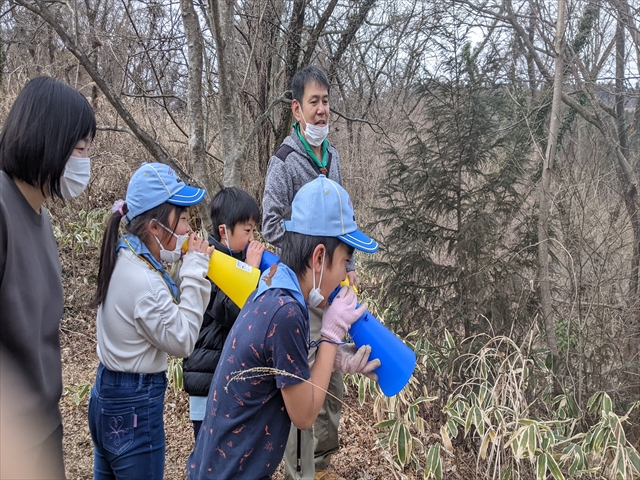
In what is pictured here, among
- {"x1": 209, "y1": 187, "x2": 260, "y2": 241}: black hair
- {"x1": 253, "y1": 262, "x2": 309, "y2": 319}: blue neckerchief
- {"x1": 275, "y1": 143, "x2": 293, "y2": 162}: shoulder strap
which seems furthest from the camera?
{"x1": 275, "y1": 143, "x2": 293, "y2": 162}: shoulder strap

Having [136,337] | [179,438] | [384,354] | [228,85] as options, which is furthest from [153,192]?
[179,438]

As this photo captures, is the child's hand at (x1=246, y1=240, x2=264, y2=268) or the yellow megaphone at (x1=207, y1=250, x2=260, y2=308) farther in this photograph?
the child's hand at (x1=246, y1=240, x2=264, y2=268)

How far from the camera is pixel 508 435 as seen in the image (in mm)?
2795

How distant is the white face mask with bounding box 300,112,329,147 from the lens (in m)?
2.74

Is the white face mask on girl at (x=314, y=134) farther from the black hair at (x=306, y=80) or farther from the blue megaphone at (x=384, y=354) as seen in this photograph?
the blue megaphone at (x=384, y=354)

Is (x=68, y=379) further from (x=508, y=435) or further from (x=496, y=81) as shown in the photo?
(x=496, y=81)

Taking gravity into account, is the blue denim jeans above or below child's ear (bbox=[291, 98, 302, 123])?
below

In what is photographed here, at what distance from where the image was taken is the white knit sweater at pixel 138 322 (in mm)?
1808

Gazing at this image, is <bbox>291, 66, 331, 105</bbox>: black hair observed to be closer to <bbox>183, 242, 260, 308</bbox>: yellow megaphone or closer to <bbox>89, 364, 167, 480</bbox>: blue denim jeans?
<bbox>183, 242, 260, 308</bbox>: yellow megaphone

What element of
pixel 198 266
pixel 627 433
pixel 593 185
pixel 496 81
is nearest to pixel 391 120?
pixel 496 81

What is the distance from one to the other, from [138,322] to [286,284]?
0.68 m

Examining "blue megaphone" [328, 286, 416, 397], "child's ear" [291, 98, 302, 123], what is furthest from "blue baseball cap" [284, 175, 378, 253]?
"child's ear" [291, 98, 302, 123]

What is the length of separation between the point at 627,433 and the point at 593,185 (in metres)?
1.59

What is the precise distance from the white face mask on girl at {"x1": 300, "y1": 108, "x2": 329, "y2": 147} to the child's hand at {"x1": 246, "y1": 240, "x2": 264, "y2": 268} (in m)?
0.71
